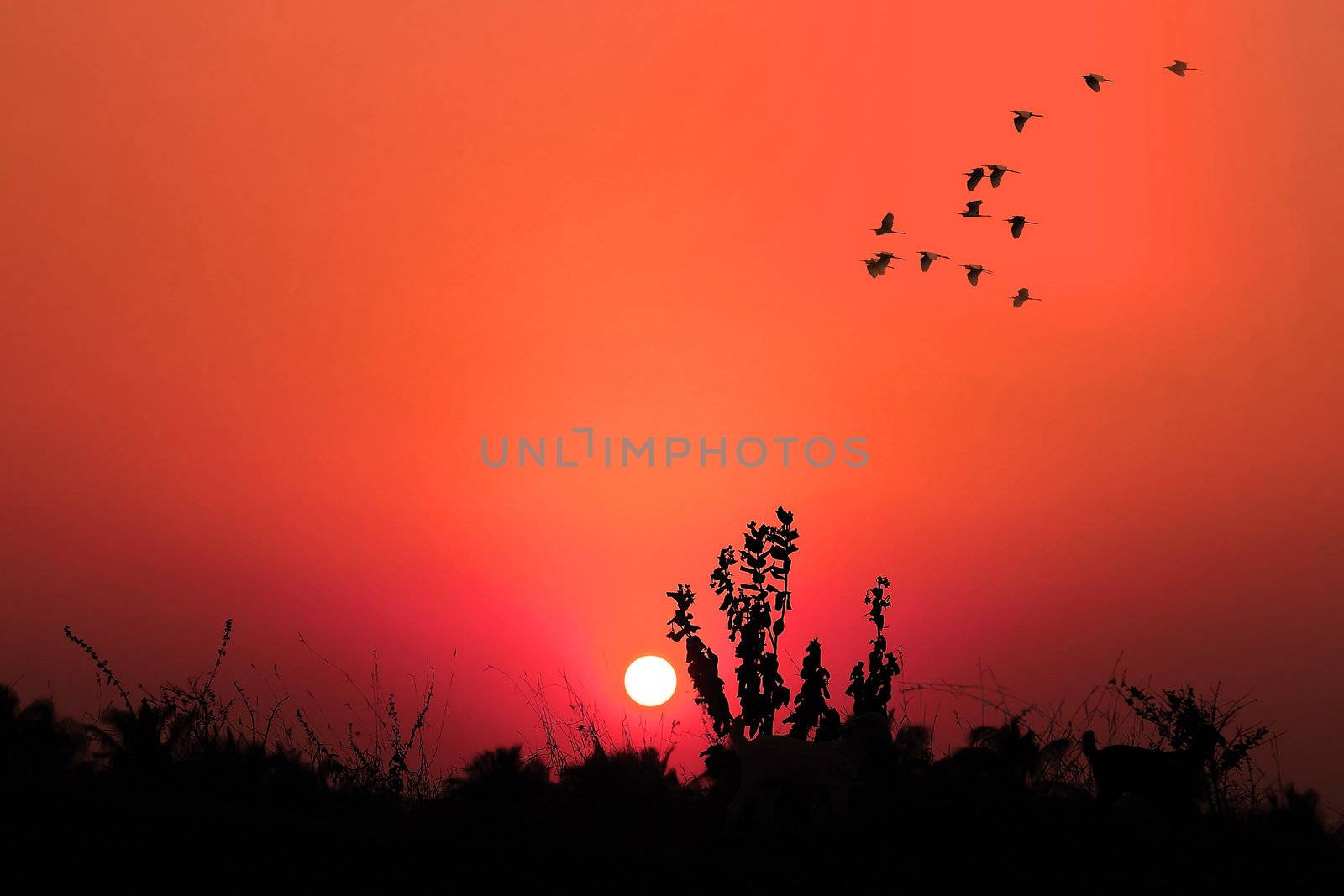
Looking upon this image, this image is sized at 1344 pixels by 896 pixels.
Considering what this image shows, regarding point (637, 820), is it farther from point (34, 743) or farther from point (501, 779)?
point (34, 743)

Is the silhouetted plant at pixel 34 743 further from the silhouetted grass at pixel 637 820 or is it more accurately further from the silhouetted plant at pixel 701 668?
the silhouetted plant at pixel 701 668

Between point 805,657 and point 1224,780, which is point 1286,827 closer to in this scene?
point 1224,780

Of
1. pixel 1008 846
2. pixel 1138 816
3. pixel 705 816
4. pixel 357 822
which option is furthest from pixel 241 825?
pixel 1138 816

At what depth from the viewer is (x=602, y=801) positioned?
26.1 feet

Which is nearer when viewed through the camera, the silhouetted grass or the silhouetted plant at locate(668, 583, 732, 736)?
the silhouetted grass

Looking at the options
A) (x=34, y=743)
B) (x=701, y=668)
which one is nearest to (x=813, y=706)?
(x=701, y=668)

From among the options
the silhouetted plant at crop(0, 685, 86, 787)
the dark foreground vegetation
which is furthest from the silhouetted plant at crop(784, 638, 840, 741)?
the silhouetted plant at crop(0, 685, 86, 787)

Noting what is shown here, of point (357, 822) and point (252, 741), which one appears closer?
point (357, 822)

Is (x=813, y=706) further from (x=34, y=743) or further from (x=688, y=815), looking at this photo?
(x=34, y=743)

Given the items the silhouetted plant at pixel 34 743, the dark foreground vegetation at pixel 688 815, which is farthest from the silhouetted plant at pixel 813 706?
the silhouetted plant at pixel 34 743

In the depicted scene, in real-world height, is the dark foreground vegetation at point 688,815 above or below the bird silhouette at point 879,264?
below

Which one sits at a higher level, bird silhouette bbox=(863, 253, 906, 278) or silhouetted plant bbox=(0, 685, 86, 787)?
bird silhouette bbox=(863, 253, 906, 278)

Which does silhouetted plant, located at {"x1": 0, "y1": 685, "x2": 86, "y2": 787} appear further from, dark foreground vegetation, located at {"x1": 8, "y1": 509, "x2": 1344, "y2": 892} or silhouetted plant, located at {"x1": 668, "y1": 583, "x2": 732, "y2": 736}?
silhouetted plant, located at {"x1": 668, "y1": 583, "x2": 732, "y2": 736}

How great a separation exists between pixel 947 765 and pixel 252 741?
4768 millimetres
